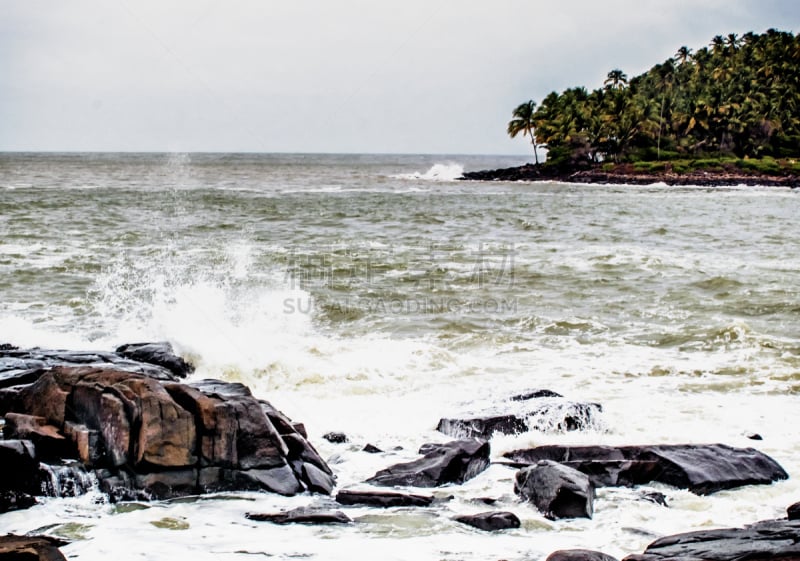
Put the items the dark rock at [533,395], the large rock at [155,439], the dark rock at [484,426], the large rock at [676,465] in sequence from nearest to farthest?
the large rock at [155,439] < the large rock at [676,465] < the dark rock at [484,426] < the dark rock at [533,395]

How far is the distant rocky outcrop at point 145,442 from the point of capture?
7781 mm

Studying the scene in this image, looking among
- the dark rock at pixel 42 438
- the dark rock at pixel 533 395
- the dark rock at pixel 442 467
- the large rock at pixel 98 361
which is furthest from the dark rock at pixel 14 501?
the dark rock at pixel 533 395

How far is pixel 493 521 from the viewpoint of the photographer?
7.34 m

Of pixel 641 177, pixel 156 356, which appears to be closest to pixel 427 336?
pixel 156 356

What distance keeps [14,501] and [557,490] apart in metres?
4.70

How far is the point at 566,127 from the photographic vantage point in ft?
314

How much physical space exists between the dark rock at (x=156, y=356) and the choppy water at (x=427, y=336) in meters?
0.73

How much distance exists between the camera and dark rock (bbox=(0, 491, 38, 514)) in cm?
734

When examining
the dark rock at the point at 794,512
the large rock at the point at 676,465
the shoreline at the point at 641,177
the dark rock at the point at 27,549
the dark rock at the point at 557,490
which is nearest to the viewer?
the dark rock at the point at 27,549

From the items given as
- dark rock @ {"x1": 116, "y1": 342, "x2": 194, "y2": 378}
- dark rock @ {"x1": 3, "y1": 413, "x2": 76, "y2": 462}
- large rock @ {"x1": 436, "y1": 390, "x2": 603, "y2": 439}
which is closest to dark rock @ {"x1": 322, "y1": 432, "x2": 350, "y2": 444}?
large rock @ {"x1": 436, "y1": 390, "x2": 603, "y2": 439}

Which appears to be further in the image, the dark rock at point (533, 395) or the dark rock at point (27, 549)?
the dark rock at point (533, 395)

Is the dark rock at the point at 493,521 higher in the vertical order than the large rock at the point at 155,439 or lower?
lower

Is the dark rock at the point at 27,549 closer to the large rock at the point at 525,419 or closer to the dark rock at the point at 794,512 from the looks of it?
the large rock at the point at 525,419

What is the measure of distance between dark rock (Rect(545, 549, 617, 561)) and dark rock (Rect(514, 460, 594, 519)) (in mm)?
1070
